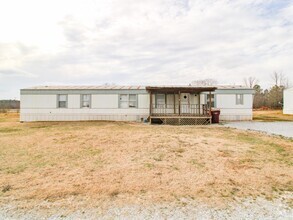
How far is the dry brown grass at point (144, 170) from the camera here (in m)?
3.88

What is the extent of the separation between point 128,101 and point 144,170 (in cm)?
1281

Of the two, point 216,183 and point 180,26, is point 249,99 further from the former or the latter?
point 216,183

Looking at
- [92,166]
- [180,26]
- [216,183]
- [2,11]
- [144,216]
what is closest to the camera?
[144,216]

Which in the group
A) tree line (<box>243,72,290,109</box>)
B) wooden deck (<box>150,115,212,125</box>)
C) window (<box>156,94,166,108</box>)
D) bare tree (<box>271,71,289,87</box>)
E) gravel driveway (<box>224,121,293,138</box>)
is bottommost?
gravel driveway (<box>224,121,293,138</box>)

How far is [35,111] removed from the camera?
703 inches

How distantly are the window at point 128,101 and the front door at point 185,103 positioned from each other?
3.95 meters

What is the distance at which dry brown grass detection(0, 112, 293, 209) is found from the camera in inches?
153

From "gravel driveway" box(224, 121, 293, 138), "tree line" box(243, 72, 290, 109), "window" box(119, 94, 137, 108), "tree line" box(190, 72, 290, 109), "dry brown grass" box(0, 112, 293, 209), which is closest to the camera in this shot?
"dry brown grass" box(0, 112, 293, 209)

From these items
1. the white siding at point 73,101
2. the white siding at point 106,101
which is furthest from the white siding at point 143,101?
the white siding at point 73,101

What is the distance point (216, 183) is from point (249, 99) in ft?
50.6

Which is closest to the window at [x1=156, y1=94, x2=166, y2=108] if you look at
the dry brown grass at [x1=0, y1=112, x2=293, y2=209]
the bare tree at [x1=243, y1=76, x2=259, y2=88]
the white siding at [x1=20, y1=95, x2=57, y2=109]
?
the white siding at [x1=20, y1=95, x2=57, y2=109]

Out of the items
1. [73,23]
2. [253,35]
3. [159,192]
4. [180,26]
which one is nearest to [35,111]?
[73,23]

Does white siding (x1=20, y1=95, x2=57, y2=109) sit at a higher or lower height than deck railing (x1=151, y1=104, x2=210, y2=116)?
higher

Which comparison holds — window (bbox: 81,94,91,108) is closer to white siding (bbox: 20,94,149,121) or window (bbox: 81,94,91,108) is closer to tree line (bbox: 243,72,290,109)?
white siding (bbox: 20,94,149,121)
